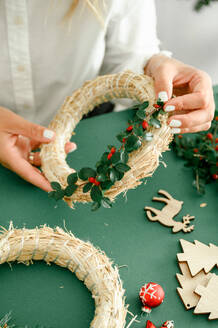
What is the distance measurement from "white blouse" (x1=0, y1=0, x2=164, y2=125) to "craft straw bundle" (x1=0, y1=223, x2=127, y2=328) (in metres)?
0.56

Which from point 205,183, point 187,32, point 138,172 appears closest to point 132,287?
point 138,172

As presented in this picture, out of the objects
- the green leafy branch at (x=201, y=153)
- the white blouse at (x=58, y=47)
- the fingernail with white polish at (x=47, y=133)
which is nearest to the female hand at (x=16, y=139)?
the fingernail with white polish at (x=47, y=133)

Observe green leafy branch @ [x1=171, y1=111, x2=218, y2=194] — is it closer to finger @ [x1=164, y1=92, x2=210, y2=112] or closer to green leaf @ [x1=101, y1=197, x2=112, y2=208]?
finger @ [x1=164, y1=92, x2=210, y2=112]

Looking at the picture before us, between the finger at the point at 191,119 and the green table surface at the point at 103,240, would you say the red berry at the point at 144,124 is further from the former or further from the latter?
the green table surface at the point at 103,240

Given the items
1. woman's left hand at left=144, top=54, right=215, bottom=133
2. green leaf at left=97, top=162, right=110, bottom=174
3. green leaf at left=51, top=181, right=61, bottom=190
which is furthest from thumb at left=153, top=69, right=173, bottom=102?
green leaf at left=51, top=181, right=61, bottom=190

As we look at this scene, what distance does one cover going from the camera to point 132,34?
1.28 metres

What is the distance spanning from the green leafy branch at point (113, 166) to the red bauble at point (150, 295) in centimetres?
20

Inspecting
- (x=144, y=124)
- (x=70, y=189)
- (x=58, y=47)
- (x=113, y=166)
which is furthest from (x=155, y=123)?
(x=58, y=47)

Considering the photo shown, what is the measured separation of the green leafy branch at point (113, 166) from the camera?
33.4 inches

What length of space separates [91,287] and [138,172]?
288mm

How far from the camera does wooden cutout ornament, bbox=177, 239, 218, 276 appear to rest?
920 mm

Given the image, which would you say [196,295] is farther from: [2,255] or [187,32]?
[187,32]

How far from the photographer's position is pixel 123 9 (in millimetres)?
1214

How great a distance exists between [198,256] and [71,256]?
0.32m
